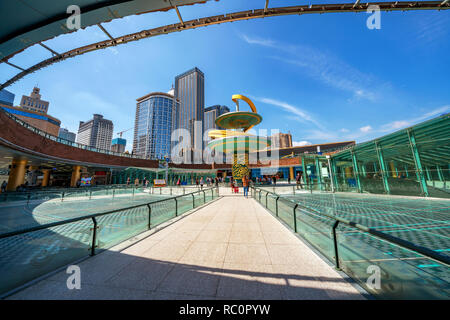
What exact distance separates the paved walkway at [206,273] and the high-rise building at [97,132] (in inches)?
6419

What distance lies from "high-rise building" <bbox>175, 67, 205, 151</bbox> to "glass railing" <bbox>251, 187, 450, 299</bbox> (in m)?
114

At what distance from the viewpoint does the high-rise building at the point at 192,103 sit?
118m

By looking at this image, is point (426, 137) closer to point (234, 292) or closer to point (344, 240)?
point (344, 240)

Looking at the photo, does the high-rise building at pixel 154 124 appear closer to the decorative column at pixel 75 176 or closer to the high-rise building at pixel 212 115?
the high-rise building at pixel 212 115

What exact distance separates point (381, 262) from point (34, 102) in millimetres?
131247

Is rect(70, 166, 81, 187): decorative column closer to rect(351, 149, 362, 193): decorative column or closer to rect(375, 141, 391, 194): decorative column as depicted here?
rect(351, 149, 362, 193): decorative column

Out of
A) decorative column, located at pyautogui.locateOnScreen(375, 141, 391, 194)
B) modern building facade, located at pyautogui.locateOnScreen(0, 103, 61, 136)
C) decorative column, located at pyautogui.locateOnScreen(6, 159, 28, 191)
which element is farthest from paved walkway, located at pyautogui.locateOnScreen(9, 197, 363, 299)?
modern building facade, located at pyautogui.locateOnScreen(0, 103, 61, 136)

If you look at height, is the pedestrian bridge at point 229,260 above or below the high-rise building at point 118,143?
below

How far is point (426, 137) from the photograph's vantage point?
32.3 feet

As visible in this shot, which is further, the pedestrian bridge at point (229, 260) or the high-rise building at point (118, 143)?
the high-rise building at point (118, 143)

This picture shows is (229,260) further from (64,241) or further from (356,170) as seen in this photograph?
(356,170)

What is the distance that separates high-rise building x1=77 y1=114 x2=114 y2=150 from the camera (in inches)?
5295

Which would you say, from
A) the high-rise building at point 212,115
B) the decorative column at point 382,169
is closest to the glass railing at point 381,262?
the decorative column at point 382,169
